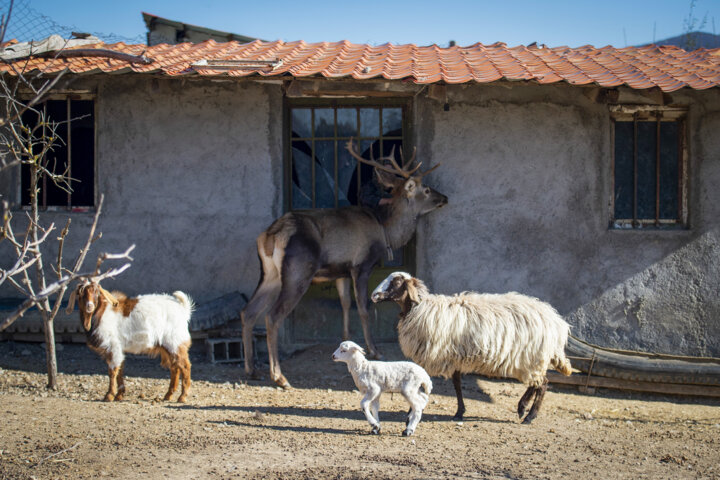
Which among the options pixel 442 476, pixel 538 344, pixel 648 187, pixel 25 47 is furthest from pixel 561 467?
pixel 25 47

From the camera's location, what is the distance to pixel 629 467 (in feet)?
17.3

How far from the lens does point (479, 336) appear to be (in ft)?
20.7

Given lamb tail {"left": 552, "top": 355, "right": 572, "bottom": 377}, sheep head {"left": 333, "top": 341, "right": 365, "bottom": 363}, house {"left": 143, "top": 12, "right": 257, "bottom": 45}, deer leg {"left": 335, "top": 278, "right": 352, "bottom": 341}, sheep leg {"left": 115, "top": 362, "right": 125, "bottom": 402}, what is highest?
house {"left": 143, "top": 12, "right": 257, "bottom": 45}

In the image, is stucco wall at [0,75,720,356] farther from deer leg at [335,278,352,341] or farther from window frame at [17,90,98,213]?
deer leg at [335,278,352,341]

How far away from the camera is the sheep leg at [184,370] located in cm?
666

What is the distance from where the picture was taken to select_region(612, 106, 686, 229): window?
892 centimetres

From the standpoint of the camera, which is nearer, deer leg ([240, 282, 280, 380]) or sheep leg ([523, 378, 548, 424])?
sheep leg ([523, 378, 548, 424])

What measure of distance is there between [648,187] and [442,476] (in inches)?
222

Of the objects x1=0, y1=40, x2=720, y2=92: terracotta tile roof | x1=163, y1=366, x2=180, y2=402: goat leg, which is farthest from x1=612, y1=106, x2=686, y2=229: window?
x1=163, y1=366, x2=180, y2=402: goat leg

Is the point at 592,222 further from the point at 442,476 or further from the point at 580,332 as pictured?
the point at 442,476

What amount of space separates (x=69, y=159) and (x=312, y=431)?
→ 189 inches

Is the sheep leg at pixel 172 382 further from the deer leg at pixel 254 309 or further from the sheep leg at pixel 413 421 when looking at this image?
the sheep leg at pixel 413 421

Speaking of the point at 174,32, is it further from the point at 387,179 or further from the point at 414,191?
the point at 414,191

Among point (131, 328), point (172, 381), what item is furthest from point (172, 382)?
point (131, 328)
